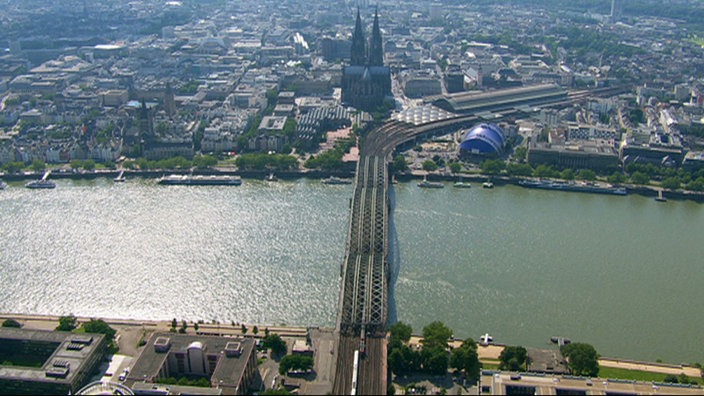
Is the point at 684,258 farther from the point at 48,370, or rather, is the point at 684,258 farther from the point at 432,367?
the point at 48,370

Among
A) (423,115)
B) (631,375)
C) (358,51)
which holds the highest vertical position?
(358,51)

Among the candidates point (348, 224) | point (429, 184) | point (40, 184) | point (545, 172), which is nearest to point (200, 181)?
point (40, 184)

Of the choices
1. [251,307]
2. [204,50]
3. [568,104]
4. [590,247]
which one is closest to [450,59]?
[568,104]

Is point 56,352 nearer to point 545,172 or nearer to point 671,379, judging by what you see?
point 671,379

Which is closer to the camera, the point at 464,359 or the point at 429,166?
the point at 464,359

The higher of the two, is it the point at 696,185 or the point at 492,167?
the point at 492,167

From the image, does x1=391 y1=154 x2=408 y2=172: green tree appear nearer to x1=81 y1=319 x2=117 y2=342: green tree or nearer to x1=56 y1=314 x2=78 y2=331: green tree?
x1=81 y1=319 x2=117 y2=342: green tree
